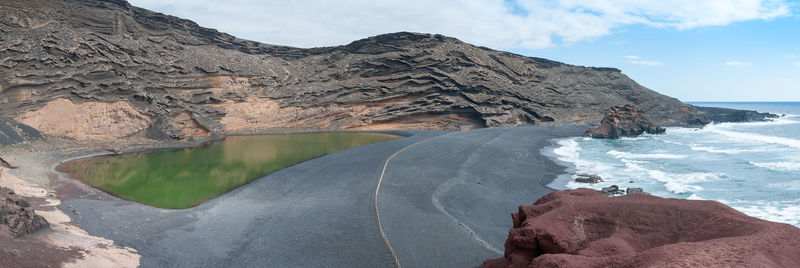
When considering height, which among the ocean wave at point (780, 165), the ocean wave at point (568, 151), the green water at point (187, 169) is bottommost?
the green water at point (187, 169)

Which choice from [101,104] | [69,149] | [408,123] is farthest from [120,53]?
[408,123]

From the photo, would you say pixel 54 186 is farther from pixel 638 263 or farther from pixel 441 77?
pixel 441 77

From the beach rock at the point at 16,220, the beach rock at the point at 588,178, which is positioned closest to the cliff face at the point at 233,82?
the beach rock at the point at 16,220

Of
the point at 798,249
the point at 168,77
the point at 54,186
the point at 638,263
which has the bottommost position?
the point at 54,186

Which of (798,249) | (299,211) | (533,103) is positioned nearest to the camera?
(798,249)

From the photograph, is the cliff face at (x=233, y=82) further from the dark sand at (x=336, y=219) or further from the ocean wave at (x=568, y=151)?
the dark sand at (x=336, y=219)

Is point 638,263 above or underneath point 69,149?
above

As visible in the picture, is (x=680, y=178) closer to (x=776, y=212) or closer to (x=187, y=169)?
(x=776, y=212)
